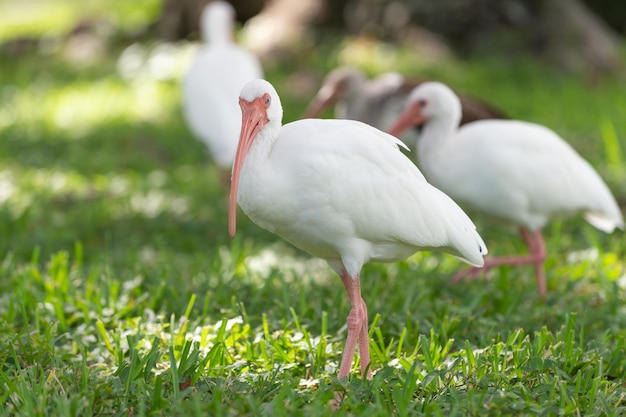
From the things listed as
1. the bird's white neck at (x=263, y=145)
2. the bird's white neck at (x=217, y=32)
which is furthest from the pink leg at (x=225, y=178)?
the bird's white neck at (x=263, y=145)

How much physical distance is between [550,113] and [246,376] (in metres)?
6.35

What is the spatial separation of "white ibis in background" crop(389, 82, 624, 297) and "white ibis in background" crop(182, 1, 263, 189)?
1.64 meters

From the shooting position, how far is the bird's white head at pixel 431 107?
4.97 m

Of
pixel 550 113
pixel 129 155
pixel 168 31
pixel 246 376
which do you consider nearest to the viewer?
pixel 246 376

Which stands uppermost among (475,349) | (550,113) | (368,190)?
(368,190)

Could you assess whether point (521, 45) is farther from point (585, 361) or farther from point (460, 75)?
point (585, 361)

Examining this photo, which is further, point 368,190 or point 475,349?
point 475,349

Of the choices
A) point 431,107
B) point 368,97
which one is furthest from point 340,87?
point 431,107

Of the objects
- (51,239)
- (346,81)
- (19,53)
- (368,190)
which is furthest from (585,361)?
(19,53)

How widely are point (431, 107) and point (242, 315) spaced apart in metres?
1.87

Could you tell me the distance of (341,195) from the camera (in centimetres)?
311

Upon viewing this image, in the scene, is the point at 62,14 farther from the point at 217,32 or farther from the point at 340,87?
the point at 340,87

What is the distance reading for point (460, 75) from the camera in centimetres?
1018

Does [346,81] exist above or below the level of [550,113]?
above
